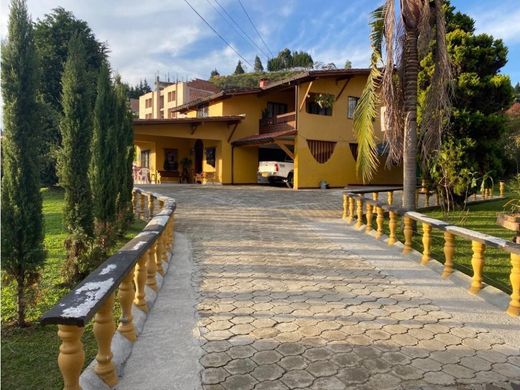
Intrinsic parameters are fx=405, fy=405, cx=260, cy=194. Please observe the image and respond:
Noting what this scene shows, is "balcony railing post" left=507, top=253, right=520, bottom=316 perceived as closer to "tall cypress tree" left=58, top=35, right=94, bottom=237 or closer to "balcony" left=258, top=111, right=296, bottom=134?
"tall cypress tree" left=58, top=35, right=94, bottom=237

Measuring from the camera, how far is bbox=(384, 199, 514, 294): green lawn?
6.70 m

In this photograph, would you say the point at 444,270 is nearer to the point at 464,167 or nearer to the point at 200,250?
the point at 200,250

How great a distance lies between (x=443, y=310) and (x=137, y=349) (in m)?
3.23

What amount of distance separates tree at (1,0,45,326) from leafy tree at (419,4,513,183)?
1041cm

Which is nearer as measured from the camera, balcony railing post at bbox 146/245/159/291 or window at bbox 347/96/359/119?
balcony railing post at bbox 146/245/159/291

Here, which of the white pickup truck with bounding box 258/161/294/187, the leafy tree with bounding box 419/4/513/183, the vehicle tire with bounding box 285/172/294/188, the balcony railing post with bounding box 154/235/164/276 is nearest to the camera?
the balcony railing post with bounding box 154/235/164/276

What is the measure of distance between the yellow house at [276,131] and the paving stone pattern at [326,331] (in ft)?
46.8

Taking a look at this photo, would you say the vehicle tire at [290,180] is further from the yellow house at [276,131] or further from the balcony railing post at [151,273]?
the balcony railing post at [151,273]

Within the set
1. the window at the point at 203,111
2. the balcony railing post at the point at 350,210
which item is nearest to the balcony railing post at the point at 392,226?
the balcony railing post at the point at 350,210

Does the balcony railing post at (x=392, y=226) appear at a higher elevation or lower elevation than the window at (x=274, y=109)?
lower

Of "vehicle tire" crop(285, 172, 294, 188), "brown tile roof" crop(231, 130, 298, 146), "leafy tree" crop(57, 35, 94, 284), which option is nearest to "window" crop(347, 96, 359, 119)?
"brown tile roof" crop(231, 130, 298, 146)

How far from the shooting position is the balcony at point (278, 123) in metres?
20.9

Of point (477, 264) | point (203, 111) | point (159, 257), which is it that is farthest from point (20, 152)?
point (203, 111)

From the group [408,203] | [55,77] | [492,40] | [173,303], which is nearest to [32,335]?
[173,303]
